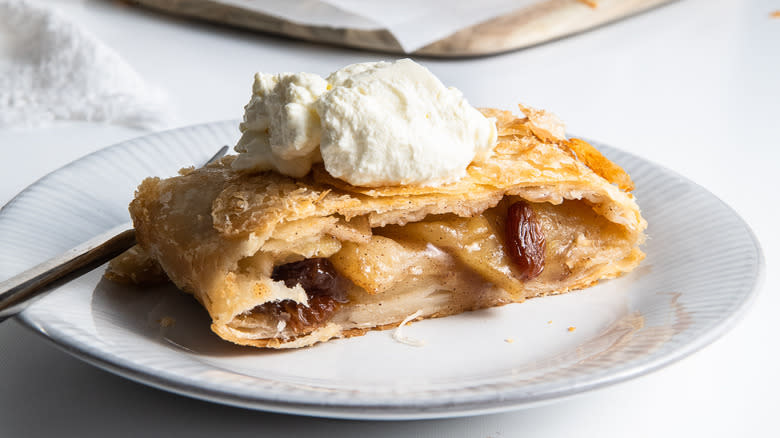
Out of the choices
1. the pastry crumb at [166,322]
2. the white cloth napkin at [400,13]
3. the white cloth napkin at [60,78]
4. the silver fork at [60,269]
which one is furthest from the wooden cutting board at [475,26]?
the pastry crumb at [166,322]

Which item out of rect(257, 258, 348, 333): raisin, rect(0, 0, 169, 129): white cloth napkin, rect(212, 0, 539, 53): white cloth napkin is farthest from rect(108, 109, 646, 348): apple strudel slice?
rect(212, 0, 539, 53): white cloth napkin

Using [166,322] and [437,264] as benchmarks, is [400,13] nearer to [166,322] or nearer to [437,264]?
[437,264]

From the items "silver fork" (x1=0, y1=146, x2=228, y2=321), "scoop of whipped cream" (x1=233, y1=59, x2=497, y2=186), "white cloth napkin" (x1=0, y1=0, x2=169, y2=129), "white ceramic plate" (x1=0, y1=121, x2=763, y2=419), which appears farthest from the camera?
"white cloth napkin" (x1=0, y1=0, x2=169, y2=129)

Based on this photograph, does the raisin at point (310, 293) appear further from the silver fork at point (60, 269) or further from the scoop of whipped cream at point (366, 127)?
the silver fork at point (60, 269)

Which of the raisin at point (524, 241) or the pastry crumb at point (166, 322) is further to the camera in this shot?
the raisin at point (524, 241)

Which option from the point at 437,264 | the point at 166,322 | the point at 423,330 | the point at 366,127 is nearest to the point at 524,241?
the point at 437,264

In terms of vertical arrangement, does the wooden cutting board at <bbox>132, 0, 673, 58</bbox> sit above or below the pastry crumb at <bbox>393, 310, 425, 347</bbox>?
above

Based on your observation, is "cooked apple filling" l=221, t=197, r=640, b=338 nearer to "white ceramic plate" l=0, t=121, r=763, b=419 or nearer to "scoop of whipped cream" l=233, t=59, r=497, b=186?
"white ceramic plate" l=0, t=121, r=763, b=419
